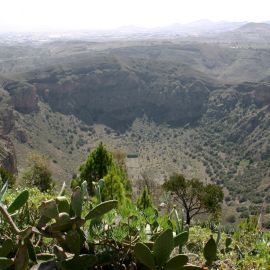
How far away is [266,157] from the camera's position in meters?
88.2

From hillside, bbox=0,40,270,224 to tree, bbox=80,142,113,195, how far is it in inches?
1305

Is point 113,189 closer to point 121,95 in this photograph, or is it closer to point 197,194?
point 197,194

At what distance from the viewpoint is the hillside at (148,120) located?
84.5 m

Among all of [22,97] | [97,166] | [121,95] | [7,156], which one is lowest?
[121,95]

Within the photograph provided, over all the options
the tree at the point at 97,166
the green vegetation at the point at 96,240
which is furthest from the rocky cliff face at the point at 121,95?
the green vegetation at the point at 96,240

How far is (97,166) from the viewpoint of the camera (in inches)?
952

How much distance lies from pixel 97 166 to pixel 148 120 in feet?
329

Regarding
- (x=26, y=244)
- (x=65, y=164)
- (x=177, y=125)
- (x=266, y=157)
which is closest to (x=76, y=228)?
(x=26, y=244)

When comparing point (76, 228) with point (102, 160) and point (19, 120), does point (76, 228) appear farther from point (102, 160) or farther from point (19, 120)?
point (19, 120)

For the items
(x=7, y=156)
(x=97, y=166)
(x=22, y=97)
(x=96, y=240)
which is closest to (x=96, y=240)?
(x=96, y=240)

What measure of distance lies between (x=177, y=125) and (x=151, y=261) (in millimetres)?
118509

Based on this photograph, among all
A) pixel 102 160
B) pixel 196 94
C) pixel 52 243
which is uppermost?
pixel 52 243

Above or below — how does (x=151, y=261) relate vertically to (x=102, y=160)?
above

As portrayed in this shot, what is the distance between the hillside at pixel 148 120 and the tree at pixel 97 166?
3315 cm
